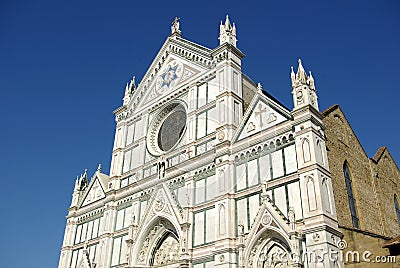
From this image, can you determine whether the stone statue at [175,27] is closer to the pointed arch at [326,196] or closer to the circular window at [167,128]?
the circular window at [167,128]

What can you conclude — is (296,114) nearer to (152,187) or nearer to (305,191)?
(305,191)

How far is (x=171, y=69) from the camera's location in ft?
83.3

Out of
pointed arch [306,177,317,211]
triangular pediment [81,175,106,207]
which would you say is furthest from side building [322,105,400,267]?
triangular pediment [81,175,106,207]

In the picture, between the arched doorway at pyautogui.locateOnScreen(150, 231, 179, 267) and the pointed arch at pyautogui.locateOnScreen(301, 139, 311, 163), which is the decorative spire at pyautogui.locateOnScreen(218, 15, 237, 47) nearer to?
the pointed arch at pyautogui.locateOnScreen(301, 139, 311, 163)

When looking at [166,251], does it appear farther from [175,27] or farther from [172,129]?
[175,27]

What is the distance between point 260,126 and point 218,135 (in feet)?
7.91

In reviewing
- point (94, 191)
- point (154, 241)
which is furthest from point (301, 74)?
point (94, 191)

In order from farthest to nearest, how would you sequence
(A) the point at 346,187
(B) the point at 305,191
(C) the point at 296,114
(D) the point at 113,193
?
(D) the point at 113,193, (A) the point at 346,187, (C) the point at 296,114, (B) the point at 305,191

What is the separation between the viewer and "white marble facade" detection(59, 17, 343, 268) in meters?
15.1

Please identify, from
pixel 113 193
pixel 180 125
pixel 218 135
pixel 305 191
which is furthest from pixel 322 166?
pixel 113 193

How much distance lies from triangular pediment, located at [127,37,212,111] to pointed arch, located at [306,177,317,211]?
33.2ft

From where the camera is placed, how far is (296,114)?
16188mm

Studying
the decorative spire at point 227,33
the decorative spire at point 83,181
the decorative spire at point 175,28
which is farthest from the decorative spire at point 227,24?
the decorative spire at point 83,181

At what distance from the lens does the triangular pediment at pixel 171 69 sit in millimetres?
23250
